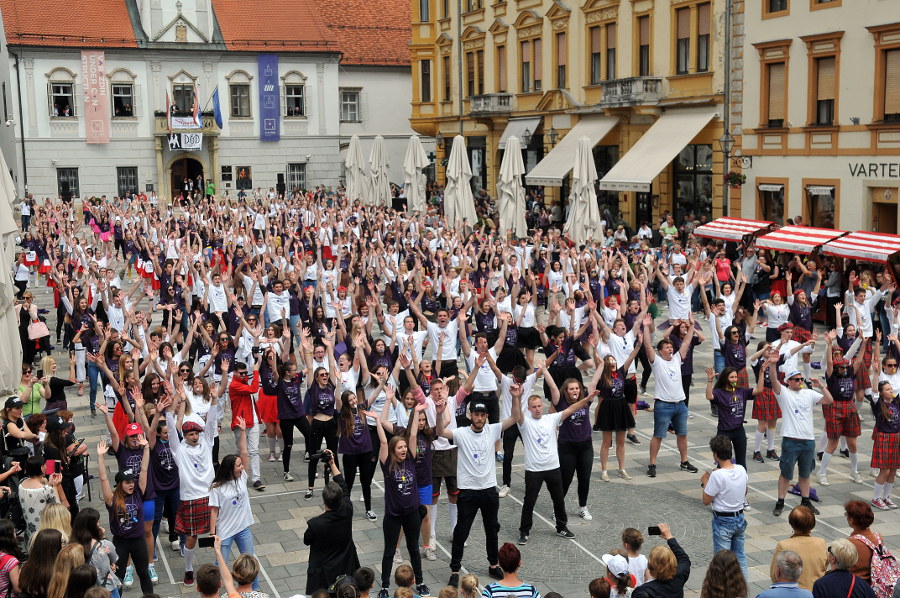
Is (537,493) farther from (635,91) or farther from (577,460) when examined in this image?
(635,91)

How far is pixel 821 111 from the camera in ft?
89.0

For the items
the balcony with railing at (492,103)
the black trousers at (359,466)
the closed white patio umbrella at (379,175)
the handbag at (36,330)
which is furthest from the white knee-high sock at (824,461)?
the balcony with railing at (492,103)

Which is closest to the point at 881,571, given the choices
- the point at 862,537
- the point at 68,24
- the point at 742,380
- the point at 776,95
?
the point at 862,537

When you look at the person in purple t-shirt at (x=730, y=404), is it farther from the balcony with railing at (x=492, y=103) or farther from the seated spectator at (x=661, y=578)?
the balcony with railing at (x=492, y=103)

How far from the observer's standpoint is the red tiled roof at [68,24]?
166 ft

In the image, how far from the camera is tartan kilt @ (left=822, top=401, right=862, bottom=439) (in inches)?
477

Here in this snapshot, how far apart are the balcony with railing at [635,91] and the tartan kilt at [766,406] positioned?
71.0ft

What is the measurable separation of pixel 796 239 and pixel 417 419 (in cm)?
1501

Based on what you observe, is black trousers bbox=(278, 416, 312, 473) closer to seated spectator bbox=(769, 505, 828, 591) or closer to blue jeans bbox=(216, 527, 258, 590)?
blue jeans bbox=(216, 527, 258, 590)

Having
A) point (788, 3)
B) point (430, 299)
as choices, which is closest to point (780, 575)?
point (430, 299)

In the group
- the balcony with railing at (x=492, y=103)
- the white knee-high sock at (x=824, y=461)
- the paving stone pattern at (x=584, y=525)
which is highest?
the balcony with railing at (x=492, y=103)

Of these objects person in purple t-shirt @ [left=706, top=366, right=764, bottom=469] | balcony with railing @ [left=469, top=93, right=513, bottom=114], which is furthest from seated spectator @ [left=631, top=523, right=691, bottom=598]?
balcony with railing @ [left=469, top=93, right=513, bottom=114]

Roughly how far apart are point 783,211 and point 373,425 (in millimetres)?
20599

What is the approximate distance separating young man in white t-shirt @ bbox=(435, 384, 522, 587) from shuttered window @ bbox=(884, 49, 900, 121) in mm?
19075
